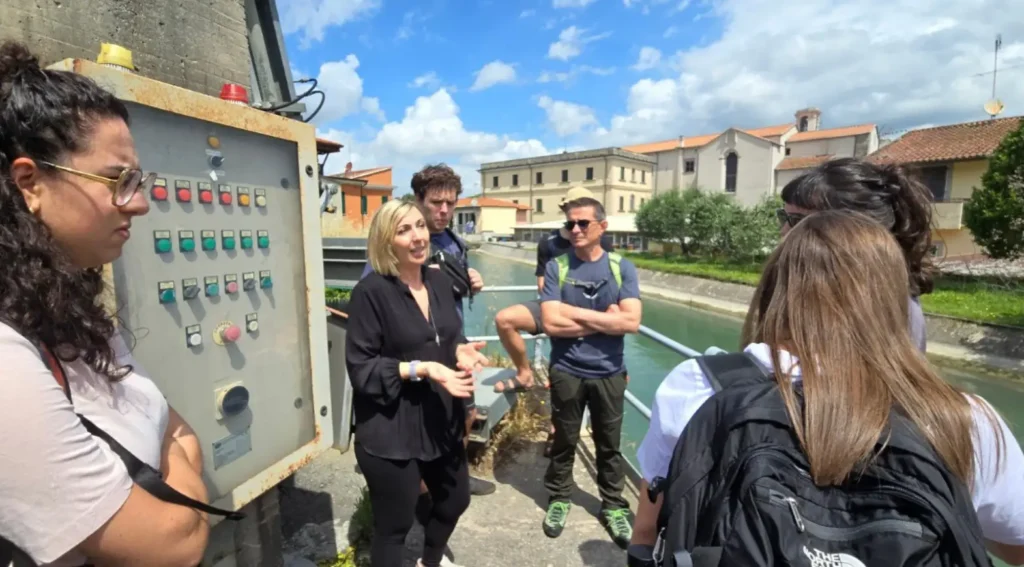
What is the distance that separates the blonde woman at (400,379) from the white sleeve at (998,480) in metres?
1.35

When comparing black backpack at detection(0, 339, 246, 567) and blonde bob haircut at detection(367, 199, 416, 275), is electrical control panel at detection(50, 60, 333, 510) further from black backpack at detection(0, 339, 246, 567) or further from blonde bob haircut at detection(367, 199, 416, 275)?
black backpack at detection(0, 339, 246, 567)

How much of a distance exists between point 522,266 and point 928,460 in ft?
106

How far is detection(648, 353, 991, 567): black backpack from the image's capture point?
Answer: 83 cm

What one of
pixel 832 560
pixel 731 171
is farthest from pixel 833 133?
pixel 832 560

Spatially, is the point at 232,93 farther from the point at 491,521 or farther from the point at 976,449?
the point at 491,521

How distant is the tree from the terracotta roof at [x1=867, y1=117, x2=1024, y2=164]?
6.03m

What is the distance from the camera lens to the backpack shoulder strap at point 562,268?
2.89m

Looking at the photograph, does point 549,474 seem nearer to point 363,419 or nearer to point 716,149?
point 363,419

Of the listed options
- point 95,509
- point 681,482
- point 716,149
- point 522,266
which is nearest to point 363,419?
point 95,509

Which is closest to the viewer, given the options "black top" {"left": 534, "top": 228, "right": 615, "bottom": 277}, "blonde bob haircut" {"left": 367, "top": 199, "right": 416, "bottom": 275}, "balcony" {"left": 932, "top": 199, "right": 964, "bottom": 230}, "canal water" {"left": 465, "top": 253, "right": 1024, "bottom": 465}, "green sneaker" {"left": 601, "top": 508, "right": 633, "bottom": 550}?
"blonde bob haircut" {"left": 367, "top": 199, "right": 416, "bottom": 275}

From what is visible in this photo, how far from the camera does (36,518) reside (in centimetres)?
77

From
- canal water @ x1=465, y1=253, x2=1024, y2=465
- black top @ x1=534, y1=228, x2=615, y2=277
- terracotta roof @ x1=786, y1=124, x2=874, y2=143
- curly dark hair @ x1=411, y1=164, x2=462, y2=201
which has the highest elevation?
terracotta roof @ x1=786, y1=124, x2=874, y2=143

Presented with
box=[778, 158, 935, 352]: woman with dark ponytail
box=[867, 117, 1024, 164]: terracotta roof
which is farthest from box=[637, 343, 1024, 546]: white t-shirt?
box=[867, 117, 1024, 164]: terracotta roof

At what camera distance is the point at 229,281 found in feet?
5.72
